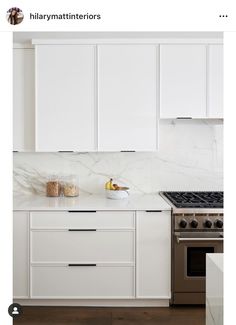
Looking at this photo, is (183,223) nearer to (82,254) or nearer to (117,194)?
(117,194)

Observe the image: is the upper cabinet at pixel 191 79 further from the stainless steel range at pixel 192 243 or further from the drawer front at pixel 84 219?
the drawer front at pixel 84 219

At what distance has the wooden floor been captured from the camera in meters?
2.92

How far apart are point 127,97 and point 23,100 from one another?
0.84 m

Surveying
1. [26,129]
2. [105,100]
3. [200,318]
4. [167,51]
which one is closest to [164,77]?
[167,51]

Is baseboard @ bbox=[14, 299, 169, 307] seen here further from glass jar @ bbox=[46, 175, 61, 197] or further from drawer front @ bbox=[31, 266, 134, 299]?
glass jar @ bbox=[46, 175, 61, 197]

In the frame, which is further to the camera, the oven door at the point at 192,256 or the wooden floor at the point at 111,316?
the oven door at the point at 192,256

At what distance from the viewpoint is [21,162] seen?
366 cm

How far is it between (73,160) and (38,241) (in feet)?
2.81

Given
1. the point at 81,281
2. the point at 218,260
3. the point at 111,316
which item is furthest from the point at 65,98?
the point at 218,260

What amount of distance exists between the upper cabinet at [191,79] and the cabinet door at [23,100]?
3.43 feet

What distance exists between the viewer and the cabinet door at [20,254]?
121 inches

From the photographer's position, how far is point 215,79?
11.0 ft
